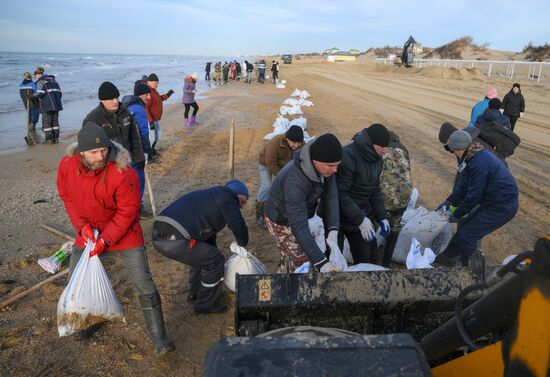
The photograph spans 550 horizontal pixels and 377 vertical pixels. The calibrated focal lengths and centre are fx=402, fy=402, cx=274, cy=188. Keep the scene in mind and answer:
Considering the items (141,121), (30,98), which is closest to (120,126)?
(141,121)

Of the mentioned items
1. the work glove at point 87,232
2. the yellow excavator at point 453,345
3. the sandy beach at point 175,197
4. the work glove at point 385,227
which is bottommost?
the sandy beach at point 175,197

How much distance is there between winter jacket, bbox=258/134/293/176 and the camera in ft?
17.1

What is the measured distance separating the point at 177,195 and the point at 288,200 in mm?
4260

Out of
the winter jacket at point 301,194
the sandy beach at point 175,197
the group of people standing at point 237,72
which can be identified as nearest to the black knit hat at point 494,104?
the sandy beach at point 175,197

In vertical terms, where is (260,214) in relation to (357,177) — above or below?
below

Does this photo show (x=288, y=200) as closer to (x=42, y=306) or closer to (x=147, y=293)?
(x=147, y=293)

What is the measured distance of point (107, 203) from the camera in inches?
123

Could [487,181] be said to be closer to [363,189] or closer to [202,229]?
[363,189]

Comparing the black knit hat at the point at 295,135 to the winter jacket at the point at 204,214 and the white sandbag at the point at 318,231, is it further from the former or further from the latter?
the winter jacket at the point at 204,214

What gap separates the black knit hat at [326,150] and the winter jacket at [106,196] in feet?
4.76

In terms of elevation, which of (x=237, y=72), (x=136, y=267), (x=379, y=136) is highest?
(x=237, y=72)

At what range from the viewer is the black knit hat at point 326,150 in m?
2.98

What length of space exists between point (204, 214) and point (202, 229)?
13cm

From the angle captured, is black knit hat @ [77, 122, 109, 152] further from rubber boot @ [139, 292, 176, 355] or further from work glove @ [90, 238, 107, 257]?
rubber boot @ [139, 292, 176, 355]
